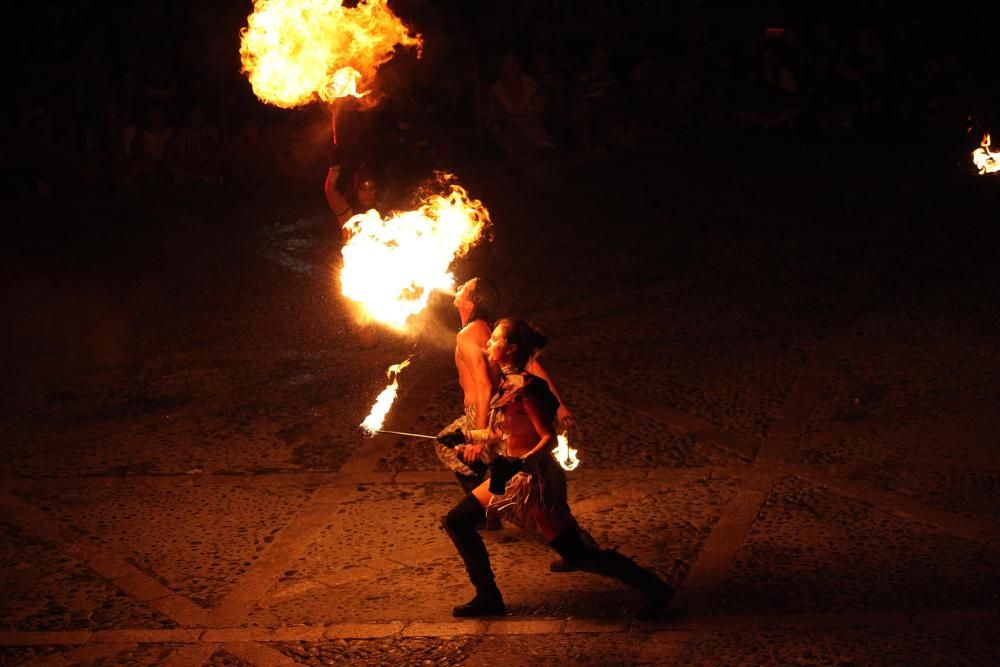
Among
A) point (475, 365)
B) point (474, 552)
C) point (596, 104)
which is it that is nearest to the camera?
point (474, 552)

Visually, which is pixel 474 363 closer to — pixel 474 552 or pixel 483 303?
pixel 483 303

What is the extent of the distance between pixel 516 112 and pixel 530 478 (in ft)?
38.7

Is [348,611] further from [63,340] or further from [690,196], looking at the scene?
[690,196]

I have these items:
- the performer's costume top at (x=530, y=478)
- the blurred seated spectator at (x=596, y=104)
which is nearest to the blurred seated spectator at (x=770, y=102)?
the blurred seated spectator at (x=596, y=104)

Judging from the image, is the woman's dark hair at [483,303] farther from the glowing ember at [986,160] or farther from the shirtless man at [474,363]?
the glowing ember at [986,160]

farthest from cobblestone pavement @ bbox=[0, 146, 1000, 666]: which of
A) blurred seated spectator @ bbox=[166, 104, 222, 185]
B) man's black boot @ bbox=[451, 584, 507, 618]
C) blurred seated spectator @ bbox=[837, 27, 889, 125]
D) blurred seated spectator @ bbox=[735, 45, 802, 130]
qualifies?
blurred seated spectator @ bbox=[837, 27, 889, 125]

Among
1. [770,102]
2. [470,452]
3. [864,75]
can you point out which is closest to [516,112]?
[770,102]

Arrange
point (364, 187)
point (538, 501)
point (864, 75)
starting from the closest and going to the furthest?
point (538, 501) < point (364, 187) < point (864, 75)

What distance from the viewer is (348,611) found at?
5.98 m

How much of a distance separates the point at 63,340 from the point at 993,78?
531 inches

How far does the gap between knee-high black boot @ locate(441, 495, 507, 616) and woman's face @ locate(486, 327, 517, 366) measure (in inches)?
24.9

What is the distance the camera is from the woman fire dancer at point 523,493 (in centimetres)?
559

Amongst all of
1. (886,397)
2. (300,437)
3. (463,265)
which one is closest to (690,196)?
(463,265)

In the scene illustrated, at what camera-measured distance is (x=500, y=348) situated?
5.77 meters
